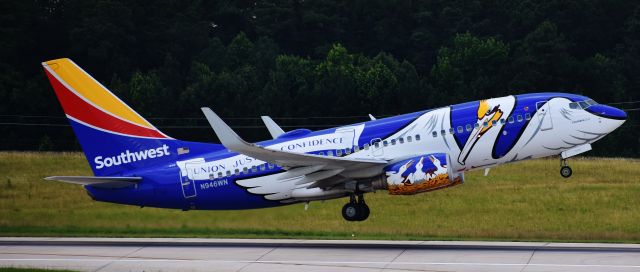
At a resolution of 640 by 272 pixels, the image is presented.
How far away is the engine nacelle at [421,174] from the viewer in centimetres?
5084

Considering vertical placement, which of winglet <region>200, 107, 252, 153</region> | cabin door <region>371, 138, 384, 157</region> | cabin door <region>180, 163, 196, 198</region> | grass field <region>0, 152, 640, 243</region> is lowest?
grass field <region>0, 152, 640, 243</region>

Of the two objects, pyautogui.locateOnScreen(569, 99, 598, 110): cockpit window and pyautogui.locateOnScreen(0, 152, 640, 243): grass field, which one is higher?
pyautogui.locateOnScreen(569, 99, 598, 110): cockpit window

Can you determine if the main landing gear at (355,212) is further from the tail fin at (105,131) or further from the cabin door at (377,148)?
the tail fin at (105,131)

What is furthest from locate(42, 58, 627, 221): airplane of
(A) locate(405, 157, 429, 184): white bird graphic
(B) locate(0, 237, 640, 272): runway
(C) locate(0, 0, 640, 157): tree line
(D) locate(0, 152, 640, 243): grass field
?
(C) locate(0, 0, 640, 157): tree line

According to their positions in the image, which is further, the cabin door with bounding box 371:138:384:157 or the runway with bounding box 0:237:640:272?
the cabin door with bounding box 371:138:384:157

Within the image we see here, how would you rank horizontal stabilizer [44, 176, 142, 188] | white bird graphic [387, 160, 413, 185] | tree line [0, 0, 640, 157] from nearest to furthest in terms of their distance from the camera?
white bird graphic [387, 160, 413, 185] < horizontal stabilizer [44, 176, 142, 188] < tree line [0, 0, 640, 157]

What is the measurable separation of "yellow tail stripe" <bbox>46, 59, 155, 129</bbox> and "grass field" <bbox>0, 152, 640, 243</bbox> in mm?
6236

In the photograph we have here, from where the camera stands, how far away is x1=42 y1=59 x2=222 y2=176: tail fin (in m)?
54.7

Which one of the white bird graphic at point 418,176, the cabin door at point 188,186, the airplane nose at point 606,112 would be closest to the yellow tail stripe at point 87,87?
the cabin door at point 188,186

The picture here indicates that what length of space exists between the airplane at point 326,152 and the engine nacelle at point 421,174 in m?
0.04

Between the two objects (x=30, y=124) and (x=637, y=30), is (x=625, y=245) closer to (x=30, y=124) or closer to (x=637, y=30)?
(x=30, y=124)

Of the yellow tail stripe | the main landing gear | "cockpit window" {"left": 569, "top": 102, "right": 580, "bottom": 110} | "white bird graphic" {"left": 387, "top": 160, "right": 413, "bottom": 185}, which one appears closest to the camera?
"white bird graphic" {"left": 387, "top": 160, "right": 413, "bottom": 185}

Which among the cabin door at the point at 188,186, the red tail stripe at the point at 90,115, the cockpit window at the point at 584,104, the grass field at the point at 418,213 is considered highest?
the red tail stripe at the point at 90,115

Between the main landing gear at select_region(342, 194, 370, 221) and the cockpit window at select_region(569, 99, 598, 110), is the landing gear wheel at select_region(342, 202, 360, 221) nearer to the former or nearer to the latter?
the main landing gear at select_region(342, 194, 370, 221)
